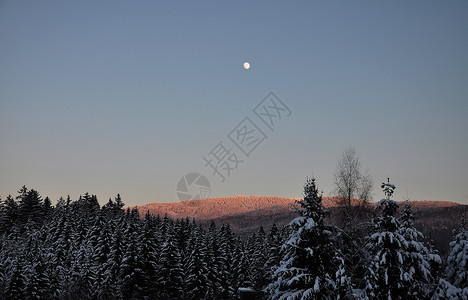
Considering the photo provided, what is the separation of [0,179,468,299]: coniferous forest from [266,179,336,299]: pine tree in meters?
0.05

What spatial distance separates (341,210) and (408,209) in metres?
5.53

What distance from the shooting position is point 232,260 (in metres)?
55.0

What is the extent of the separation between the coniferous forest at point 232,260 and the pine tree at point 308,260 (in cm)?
5

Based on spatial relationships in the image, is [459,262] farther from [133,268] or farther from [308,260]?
[133,268]

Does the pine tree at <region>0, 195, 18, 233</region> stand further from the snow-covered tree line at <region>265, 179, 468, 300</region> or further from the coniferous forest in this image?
the snow-covered tree line at <region>265, 179, 468, 300</region>

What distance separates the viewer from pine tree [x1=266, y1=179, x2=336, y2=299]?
14.8m

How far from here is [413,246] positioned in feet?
51.4

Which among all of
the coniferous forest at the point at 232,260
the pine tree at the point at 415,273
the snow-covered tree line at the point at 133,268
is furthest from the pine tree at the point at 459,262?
the snow-covered tree line at the point at 133,268

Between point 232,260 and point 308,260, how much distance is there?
4173 centimetres

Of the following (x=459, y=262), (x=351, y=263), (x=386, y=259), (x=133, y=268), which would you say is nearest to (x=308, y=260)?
(x=351, y=263)

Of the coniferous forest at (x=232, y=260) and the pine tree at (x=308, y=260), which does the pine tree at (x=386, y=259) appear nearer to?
the coniferous forest at (x=232, y=260)

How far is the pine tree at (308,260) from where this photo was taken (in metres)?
14.8

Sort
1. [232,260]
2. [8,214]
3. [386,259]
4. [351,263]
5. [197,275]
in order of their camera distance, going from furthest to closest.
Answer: [8,214] → [232,260] → [197,275] → [351,263] → [386,259]

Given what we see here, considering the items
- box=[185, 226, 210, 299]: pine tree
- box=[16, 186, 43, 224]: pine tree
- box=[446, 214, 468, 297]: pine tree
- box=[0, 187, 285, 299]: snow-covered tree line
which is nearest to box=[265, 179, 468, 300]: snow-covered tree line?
box=[446, 214, 468, 297]: pine tree
